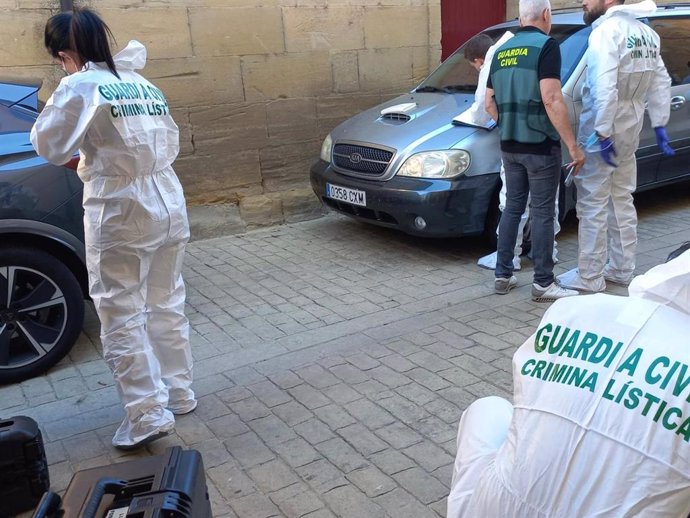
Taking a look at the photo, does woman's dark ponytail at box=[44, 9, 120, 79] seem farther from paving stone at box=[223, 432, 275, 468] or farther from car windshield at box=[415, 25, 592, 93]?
car windshield at box=[415, 25, 592, 93]

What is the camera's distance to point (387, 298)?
16.5ft

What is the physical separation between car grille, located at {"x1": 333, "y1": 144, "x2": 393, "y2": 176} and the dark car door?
2773 millimetres

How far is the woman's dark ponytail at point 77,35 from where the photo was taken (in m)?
2.97

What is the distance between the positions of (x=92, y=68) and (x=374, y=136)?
3264 mm

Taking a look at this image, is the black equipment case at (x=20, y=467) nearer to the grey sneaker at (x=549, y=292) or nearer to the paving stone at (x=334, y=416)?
the paving stone at (x=334, y=416)

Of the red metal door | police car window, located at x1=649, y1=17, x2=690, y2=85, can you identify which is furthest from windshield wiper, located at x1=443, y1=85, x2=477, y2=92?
the red metal door

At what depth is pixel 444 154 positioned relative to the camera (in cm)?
552

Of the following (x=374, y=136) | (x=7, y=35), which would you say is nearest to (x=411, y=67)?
(x=374, y=136)

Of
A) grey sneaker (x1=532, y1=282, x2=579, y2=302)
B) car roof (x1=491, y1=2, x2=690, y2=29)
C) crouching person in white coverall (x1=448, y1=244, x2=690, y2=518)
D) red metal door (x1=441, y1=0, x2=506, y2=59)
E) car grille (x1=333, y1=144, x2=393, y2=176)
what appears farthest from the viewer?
red metal door (x1=441, y1=0, x2=506, y2=59)

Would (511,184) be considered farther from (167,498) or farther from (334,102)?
(167,498)

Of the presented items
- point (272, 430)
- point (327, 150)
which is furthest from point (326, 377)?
point (327, 150)

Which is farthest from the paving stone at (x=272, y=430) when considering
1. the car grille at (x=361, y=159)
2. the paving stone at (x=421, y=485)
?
the car grille at (x=361, y=159)

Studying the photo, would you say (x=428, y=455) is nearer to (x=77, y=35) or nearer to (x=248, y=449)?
(x=248, y=449)

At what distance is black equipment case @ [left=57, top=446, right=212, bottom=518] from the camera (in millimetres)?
1685
